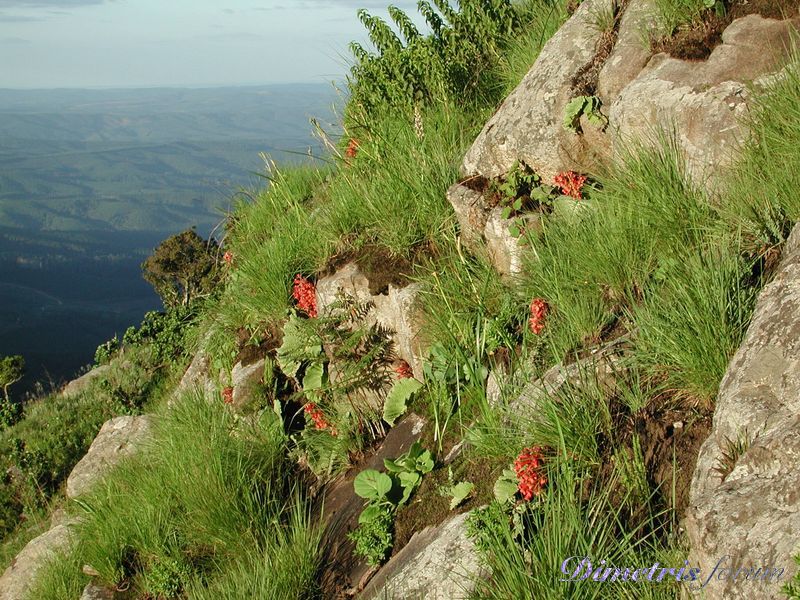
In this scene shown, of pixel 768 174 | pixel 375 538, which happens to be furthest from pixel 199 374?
pixel 768 174

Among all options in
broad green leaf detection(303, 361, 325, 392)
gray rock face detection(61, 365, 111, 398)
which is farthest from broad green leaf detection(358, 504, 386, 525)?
gray rock face detection(61, 365, 111, 398)

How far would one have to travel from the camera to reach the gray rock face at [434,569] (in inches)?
125

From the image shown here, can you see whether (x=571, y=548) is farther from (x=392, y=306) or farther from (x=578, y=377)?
(x=392, y=306)

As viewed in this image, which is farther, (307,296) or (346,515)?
(307,296)

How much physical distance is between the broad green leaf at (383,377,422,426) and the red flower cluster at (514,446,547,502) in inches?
64.4

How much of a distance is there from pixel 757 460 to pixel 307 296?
401 cm

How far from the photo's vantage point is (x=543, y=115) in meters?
5.65

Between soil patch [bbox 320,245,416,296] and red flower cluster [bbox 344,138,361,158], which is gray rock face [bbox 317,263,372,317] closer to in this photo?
soil patch [bbox 320,245,416,296]

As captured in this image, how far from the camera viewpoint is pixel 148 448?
5.83 meters

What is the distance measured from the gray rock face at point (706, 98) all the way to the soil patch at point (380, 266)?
1.73 metres

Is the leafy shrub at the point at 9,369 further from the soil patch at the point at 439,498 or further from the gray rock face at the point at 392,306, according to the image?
the soil patch at the point at 439,498

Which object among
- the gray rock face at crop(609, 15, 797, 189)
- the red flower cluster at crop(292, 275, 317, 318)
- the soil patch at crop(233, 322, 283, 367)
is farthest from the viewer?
the soil patch at crop(233, 322, 283, 367)

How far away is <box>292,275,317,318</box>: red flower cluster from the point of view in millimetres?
6008

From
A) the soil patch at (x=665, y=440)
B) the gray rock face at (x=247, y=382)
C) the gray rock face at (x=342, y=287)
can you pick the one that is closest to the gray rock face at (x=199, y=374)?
the gray rock face at (x=247, y=382)
